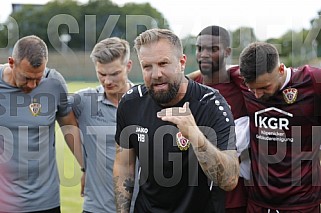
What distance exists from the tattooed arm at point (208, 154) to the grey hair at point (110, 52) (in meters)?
1.38

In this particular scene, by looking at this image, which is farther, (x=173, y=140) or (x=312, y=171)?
(x=312, y=171)

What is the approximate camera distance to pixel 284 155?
14.1 ft

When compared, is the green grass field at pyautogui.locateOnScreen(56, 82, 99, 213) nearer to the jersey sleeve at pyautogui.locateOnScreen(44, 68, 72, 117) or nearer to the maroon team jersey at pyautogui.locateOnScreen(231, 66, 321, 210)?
the jersey sleeve at pyautogui.locateOnScreen(44, 68, 72, 117)

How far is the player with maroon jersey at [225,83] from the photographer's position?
459 centimetres

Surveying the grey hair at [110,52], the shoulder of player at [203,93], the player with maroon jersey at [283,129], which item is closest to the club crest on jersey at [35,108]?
the grey hair at [110,52]

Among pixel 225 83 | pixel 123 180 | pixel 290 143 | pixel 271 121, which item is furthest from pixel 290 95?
pixel 123 180

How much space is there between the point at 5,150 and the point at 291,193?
2475 mm

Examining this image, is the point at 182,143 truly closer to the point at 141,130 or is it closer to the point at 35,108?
the point at 141,130

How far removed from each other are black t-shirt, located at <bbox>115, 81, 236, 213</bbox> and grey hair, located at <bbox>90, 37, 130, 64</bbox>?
0.96m

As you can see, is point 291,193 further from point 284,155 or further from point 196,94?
point 196,94

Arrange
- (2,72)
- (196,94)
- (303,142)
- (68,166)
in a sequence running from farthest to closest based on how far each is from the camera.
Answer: (68,166), (2,72), (303,142), (196,94)

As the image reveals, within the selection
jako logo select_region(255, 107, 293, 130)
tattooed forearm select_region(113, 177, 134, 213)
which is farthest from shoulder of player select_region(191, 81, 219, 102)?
jako logo select_region(255, 107, 293, 130)

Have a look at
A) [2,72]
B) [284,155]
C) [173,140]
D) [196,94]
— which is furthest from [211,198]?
[2,72]

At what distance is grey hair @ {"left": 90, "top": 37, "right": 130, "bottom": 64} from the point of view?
14.9ft
